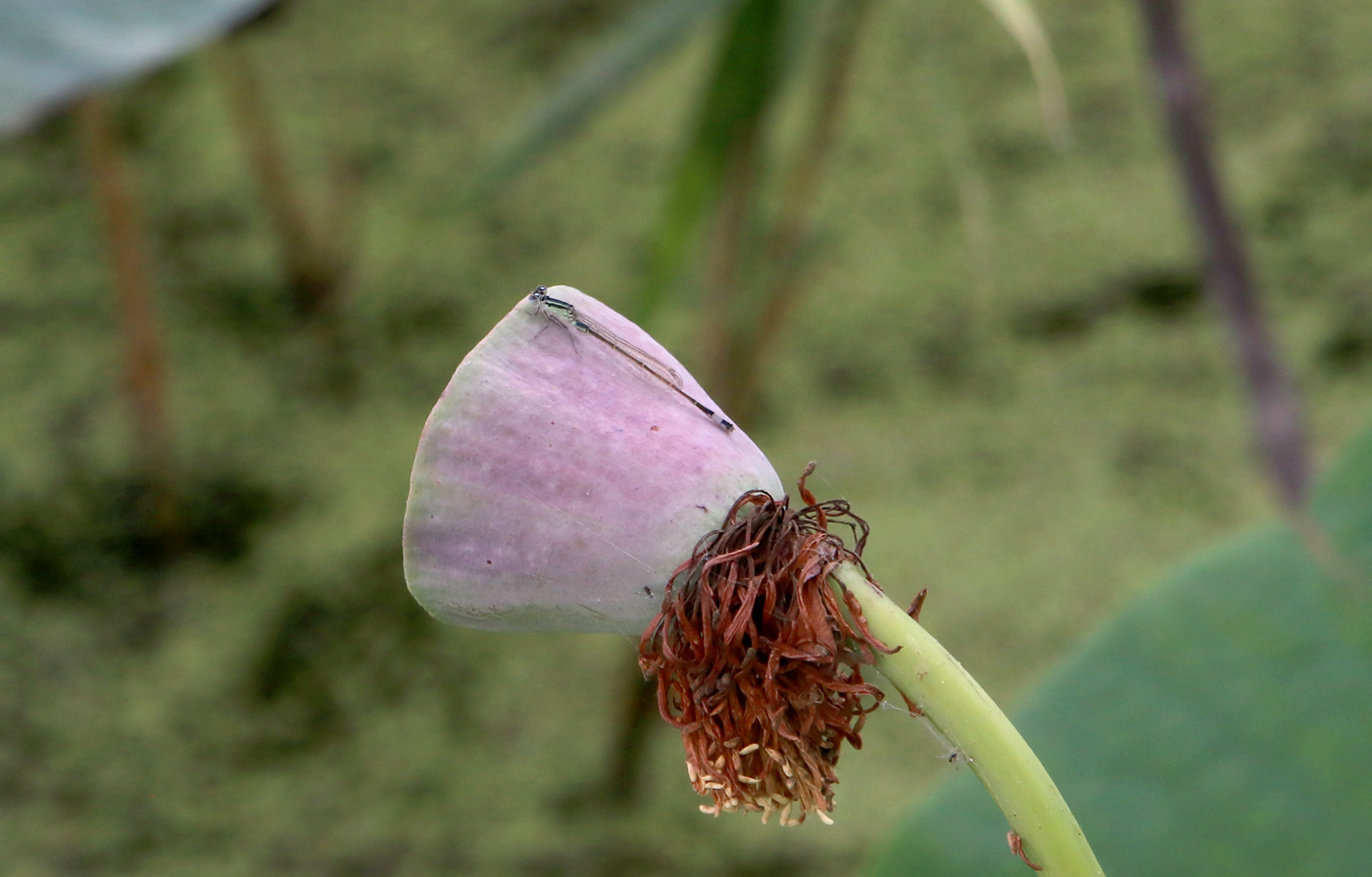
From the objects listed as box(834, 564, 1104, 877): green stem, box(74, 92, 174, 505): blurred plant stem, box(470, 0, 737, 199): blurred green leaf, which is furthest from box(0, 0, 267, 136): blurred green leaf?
box(74, 92, 174, 505): blurred plant stem

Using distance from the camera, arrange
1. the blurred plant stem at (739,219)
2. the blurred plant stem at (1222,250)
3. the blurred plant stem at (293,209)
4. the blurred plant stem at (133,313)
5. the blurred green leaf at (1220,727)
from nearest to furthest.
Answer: the blurred green leaf at (1220,727)
the blurred plant stem at (1222,250)
the blurred plant stem at (739,219)
the blurred plant stem at (133,313)
the blurred plant stem at (293,209)

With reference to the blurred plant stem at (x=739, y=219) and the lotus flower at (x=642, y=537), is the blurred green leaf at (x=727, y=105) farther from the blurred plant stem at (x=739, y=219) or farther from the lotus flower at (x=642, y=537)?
the lotus flower at (x=642, y=537)

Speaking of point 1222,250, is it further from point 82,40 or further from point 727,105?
point 82,40

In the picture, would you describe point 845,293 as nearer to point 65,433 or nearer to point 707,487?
point 65,433

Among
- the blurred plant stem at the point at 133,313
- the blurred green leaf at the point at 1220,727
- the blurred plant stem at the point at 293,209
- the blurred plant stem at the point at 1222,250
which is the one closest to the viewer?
the blurred green leaf at the point at 1220,727

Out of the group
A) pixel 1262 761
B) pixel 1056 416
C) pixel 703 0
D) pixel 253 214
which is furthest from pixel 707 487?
pixel 253 214

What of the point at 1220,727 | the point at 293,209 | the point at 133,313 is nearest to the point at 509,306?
the point at 293,209

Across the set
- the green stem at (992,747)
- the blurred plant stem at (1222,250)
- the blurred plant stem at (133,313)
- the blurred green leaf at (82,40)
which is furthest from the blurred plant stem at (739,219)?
the green stem at (992,747)
